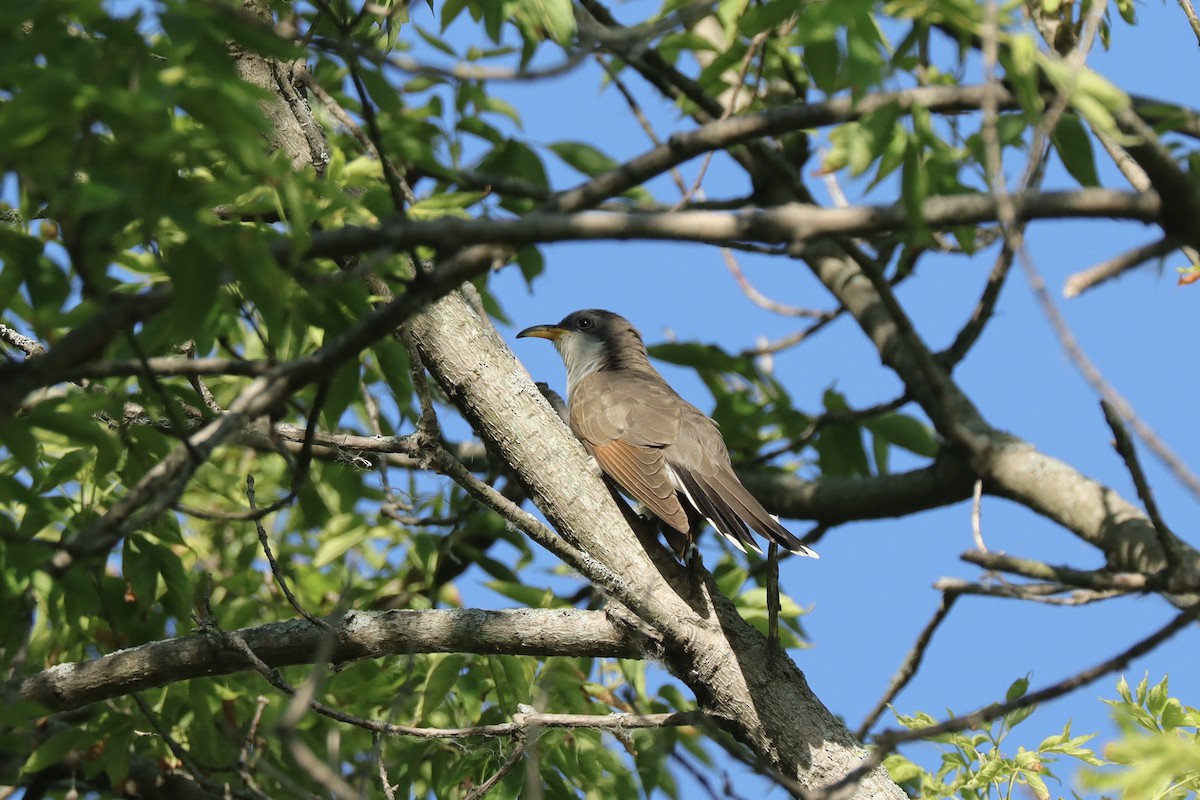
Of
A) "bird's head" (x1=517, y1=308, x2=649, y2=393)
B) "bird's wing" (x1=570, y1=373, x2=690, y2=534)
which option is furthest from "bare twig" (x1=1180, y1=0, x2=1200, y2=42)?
"bird's head" (x1=517, y1=308, x2=649, y2=393)

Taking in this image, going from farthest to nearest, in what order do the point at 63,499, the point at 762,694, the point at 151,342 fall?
the point at 762,694 < the point at 63,499 < the point at 151,342

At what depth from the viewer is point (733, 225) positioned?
84.7 inches

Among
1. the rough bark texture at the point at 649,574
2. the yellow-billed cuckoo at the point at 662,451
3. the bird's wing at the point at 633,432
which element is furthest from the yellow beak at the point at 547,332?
the rough bark texture at the point at 649,574

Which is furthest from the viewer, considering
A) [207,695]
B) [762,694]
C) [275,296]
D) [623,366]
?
[623,366]

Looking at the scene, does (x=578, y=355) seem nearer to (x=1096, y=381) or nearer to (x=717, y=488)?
(x=717, y=488)

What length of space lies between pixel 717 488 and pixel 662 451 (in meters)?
0.36

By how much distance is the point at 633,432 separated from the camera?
5293mm

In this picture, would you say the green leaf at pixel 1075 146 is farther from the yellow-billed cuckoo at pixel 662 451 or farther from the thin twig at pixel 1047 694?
the yellow-billed cuckoo at pixel 662 451

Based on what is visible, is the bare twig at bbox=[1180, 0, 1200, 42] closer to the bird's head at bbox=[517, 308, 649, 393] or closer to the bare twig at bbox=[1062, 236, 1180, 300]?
the bare twig at bbox=[1062, 236, 1180, 300]

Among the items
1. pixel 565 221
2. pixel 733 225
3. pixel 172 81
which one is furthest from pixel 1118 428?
pixel 172 81

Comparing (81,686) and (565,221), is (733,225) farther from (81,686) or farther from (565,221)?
(81,686)

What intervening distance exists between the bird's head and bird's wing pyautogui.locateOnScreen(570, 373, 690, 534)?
1.72 feet

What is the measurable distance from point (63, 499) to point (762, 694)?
228 cm

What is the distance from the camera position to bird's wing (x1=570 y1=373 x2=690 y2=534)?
458 centimetres
